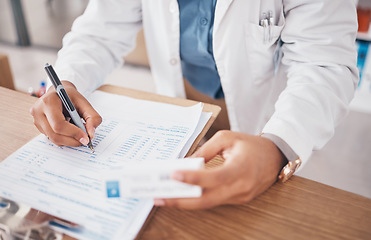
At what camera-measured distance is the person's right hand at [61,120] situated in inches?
20.9

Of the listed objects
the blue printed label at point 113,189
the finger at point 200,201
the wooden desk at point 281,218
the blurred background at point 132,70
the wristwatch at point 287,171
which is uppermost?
the blue printed label at point 113,189

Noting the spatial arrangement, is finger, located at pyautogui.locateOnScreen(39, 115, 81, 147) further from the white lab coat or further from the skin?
the white lab coat

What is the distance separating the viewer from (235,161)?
425 millimetres

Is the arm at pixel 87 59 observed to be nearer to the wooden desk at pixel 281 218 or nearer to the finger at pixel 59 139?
the finger at pixel 59 139

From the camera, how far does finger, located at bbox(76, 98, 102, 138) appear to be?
549 mm

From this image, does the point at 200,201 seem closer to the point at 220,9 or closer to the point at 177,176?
the point at 177,176

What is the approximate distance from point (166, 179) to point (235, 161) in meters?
0.11

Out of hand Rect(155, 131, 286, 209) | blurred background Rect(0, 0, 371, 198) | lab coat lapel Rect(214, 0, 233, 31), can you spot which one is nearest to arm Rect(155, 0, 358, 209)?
hand Rect(155, 131, 286, 209)

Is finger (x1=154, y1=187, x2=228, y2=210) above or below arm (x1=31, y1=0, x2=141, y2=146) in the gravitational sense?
below

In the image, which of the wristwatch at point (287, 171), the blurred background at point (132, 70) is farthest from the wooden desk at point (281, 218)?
the blurred background at point (132, 70)

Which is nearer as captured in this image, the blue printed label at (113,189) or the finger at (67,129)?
the blue printed label at (113,189)

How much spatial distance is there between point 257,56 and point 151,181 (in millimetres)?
597

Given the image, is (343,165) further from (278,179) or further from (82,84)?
(82,84)

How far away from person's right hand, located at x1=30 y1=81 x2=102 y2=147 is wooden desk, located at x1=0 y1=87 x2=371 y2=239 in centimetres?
21
